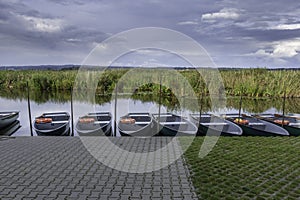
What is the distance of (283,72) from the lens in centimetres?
2375

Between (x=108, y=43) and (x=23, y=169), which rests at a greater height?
(x=108, y=43)

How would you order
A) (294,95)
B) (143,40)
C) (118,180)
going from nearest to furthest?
1. (118,180)
2. (143,40)
3. (294,95)

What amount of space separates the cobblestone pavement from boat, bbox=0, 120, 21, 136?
→ 6136mm

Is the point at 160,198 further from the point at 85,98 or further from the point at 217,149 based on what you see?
the point at 85,98

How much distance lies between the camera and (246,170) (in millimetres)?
4973

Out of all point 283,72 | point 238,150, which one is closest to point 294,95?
point 283,72

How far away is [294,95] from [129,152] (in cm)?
2004

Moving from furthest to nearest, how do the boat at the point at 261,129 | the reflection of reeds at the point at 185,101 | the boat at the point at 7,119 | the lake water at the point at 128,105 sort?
the reflection of reeds at the point at 185,101, the lake water at the point at 128,105, the boat at the point at 7,119, the boat at the point at 261,129

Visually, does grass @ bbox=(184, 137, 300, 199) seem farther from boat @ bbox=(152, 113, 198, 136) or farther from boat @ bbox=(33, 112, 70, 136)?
boat @ bbox=(33, 112, 70, 136)

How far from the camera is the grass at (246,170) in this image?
400cm

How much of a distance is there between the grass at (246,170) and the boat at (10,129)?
8.84 meters

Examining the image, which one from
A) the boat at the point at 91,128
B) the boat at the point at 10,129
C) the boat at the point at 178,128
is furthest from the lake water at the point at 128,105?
the boat at the point at 178,128

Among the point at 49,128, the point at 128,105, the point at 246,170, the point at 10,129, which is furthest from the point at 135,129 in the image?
the point at 128,105

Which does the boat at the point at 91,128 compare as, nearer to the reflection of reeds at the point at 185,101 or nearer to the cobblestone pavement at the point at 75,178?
the cobblestone pavement at the point at 75,178
